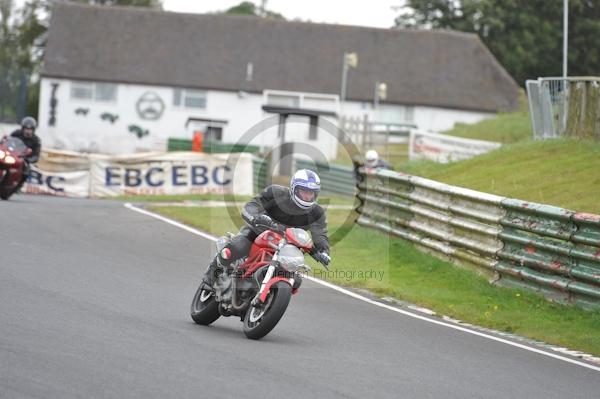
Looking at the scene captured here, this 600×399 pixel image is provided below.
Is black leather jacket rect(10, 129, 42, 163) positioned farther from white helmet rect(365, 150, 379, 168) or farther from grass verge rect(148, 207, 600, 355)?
grass verge rect(148, 207, 600, 355)

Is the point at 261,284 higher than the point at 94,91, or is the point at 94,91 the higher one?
the point at 94,91

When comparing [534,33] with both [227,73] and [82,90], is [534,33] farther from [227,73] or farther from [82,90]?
[82,90]

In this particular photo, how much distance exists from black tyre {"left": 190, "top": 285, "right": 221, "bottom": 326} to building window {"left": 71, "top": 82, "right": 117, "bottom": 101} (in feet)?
187

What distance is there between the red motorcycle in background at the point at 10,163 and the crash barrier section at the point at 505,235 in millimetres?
8946

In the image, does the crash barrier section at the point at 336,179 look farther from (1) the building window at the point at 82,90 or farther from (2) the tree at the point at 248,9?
(2) the tree at the point at 248,9

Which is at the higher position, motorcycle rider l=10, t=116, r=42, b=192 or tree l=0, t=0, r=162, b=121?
tree l=0, t=0, r=162, b=121

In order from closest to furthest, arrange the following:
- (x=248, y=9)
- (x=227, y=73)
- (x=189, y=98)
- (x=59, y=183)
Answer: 1. (x=59, y=183)
2. (x=189, y=98)
3. (x=227, y=73)
4. (x=248, y=9)

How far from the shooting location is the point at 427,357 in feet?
33.0

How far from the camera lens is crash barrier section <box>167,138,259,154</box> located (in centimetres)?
4900

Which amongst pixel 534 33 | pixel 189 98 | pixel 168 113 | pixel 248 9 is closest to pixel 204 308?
pixel 168 113

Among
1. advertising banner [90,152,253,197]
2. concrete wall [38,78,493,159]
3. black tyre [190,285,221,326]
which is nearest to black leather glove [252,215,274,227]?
black tyre [190,285,221,326]

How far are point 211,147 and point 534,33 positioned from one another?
3135 centimetres

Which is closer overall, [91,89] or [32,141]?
[32,141]

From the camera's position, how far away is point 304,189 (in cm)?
1050
